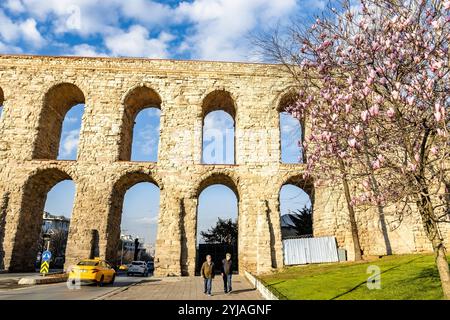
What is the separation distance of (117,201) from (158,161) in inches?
148

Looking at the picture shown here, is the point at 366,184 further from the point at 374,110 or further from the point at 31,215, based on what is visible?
the point at 31,215

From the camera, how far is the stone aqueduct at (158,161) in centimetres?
1870

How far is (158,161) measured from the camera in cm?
2020

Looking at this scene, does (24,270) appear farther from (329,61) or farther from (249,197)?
(329,61)

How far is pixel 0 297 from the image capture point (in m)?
9.21

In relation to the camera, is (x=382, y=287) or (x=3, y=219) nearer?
(x=382, y=287)

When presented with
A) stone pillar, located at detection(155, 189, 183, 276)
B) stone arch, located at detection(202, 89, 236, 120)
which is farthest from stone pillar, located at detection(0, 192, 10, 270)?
stone arch, located at detection(202, 89, 236, 120)

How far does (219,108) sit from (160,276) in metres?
12.9

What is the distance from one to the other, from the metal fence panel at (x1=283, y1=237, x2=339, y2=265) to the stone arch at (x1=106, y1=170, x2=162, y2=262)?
9.26m

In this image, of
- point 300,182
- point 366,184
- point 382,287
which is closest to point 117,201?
point 300,182

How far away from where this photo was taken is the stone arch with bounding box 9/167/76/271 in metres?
18.8

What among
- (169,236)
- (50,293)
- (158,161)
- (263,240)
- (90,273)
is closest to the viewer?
(50,293)

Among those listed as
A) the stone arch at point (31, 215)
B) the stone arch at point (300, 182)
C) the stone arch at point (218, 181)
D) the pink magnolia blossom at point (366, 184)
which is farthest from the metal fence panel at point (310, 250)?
the stone arch at point (31, 215)

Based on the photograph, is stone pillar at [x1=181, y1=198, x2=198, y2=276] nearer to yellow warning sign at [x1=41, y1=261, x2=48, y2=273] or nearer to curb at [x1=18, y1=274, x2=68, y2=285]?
curb at [x1=18, y1=274, x2=68, y2=285]
